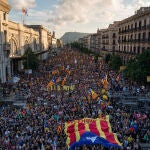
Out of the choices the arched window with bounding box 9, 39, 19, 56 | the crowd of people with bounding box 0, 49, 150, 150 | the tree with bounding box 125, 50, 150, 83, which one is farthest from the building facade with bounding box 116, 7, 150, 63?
the arched window with bounding box 9, 39, 19, 56

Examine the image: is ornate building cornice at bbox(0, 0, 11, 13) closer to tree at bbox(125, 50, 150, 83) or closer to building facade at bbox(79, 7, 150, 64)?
tree at bbox(125, 50, 150, 83)

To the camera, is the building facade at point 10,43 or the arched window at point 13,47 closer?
the building facade at point 10,43

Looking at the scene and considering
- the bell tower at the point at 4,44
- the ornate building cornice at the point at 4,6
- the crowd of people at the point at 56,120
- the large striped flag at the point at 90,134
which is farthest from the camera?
the bell tower at the point at 4,44

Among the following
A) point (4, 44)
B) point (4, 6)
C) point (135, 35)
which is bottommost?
point (4, 44)

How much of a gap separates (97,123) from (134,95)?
17684 mm

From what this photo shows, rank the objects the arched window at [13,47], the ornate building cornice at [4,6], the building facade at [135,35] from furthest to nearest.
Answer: the arched window at [13,47]
the building facade at [135,35]
the ornate building cornice at [4,6]

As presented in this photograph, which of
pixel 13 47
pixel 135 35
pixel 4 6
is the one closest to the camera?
pixel 4 6

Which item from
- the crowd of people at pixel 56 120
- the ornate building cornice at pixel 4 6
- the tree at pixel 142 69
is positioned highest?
the ornate building cornice at pixel 4 6

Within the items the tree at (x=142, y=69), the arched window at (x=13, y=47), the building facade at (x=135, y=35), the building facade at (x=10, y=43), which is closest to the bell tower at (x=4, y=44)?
the building facade at (x=10, y=43)

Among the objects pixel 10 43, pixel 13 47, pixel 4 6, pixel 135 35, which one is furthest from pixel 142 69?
pixel 13 47

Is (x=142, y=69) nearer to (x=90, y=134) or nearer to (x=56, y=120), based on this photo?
(x=56, y=120)

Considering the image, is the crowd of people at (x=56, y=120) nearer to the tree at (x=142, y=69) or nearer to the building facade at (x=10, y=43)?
the tree at (x=142, y=69)

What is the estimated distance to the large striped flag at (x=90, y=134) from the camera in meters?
Answer: 14.8

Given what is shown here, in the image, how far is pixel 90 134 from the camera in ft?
49.7
